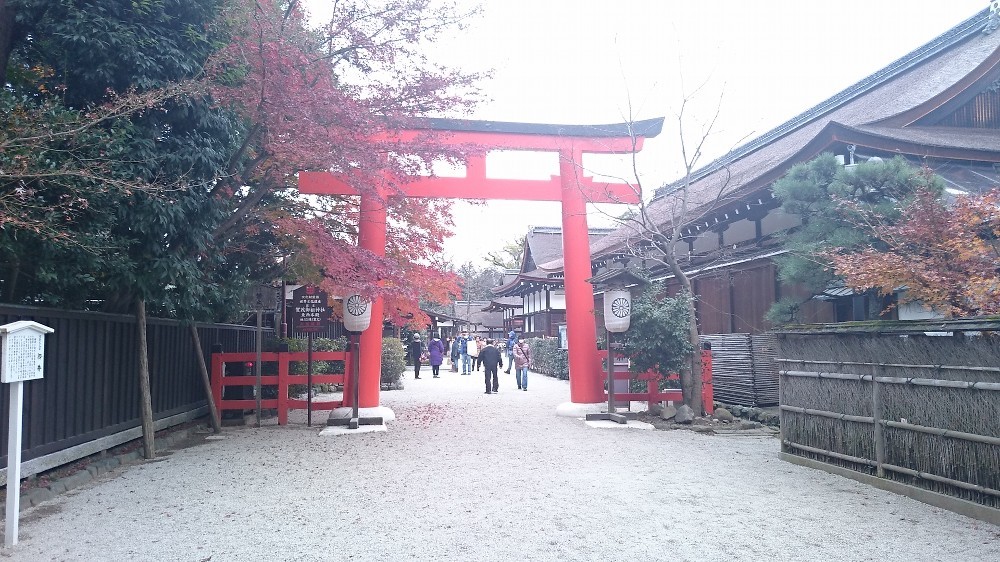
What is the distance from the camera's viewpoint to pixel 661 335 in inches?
447

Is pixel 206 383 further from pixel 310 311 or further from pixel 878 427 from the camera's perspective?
pixel 878 427

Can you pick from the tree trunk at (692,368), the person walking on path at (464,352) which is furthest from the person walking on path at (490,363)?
the person walking on path at (464,352)

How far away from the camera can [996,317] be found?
529 centimetres

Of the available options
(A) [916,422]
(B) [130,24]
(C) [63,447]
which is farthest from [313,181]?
(A) [916,422]

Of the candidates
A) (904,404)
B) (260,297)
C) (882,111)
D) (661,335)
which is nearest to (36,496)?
(260,297)

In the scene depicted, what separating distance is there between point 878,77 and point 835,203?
834 cm

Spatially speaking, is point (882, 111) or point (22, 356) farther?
point (882, 111)

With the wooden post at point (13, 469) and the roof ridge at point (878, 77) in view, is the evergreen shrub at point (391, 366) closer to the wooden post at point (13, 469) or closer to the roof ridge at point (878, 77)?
the roof ridge at point (878, 77)

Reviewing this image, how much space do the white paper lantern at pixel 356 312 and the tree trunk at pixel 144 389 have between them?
3325 millimetres

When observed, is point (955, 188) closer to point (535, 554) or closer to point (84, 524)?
point (535, 554)

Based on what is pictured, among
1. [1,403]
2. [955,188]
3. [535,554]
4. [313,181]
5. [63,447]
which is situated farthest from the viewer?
[313,181]

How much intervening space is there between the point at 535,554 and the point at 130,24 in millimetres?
6615

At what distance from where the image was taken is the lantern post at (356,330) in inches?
432

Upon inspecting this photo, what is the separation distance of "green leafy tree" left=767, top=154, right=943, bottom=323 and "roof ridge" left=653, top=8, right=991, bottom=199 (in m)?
3.73
